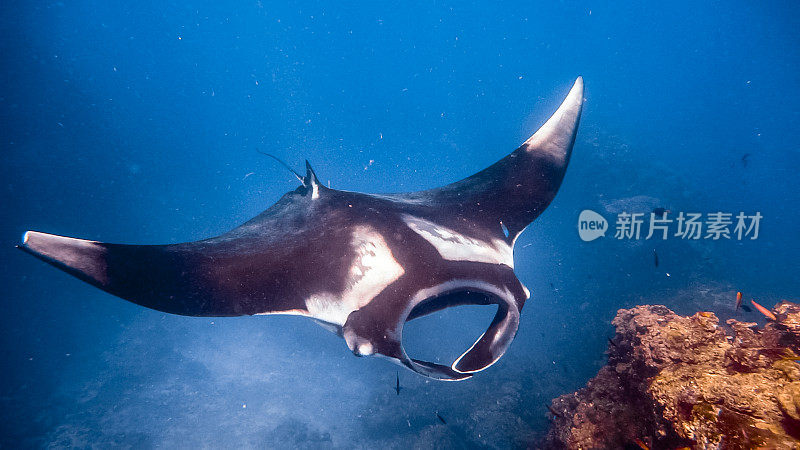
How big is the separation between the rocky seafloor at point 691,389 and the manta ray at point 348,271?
1.30 m

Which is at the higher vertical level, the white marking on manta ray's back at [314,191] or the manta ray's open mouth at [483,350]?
the white marking on manta ray's back at [314,191]

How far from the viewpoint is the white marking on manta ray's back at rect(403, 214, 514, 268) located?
2598 millimetres

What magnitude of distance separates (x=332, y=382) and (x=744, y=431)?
39.6 feet

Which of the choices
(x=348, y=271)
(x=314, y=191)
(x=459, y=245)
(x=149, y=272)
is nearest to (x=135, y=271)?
(x=149, y=272)

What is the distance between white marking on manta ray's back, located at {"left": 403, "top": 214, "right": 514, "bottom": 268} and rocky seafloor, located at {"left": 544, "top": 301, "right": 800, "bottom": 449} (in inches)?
59.6

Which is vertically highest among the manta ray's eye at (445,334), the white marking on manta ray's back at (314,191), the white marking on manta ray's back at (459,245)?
the white marking on manta ray's back at (314,191)

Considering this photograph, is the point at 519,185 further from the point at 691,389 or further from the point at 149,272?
the point at 149,272

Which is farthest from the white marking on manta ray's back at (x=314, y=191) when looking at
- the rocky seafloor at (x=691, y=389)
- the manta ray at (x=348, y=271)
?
the rocky seafloor at (x=691, y=389)

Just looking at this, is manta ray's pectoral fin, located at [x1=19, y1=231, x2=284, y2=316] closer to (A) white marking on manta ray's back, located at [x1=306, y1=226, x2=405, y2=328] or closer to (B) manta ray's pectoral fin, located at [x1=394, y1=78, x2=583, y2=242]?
(A) white marking on manta ray's back, located at [x1=306, y1=226, x2=405, y2=328]

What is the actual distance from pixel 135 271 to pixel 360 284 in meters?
1.49

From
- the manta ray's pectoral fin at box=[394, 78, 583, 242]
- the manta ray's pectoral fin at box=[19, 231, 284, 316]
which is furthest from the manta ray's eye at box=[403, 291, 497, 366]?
the manta ray's pectoral fin at box=[19, 231, 284, 316]

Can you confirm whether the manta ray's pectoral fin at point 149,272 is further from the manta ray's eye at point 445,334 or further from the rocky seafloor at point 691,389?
the manta ray's eye at point 445,334

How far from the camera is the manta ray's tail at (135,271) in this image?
6.37ft

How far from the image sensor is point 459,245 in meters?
2.74
